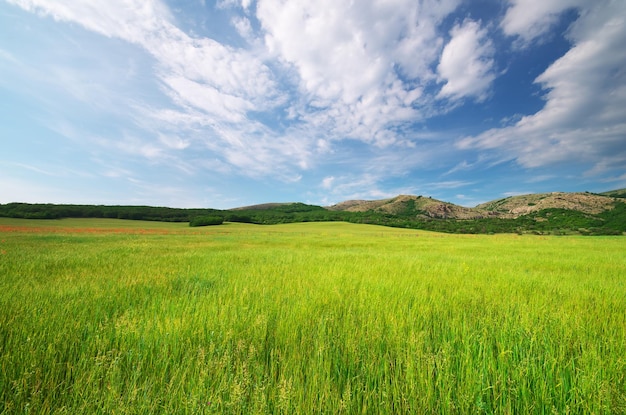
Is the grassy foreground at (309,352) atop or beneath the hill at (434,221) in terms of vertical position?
beneath

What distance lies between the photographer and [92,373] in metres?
2.16

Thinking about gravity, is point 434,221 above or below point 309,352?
above

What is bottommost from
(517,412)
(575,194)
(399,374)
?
(517,412)

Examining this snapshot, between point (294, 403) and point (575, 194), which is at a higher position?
point (575, 194)

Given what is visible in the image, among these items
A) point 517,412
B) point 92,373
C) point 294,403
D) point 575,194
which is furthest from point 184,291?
point 575,194

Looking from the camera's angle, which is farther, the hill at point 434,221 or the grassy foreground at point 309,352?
the hill at point 434,221

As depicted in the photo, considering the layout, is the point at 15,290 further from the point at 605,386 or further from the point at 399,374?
the point at 605,386

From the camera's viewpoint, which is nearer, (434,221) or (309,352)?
(309,352)

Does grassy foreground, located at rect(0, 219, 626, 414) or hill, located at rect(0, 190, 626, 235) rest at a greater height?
hill, located at rect(0, 190, 626, 235)

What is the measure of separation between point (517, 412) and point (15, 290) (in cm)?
835

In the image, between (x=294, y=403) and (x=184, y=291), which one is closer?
(x=294, y=403)

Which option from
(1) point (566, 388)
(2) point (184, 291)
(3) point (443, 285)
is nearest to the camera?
(1) point (566, 388)

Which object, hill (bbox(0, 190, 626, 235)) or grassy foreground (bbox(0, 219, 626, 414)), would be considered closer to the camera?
grassy foreground (bbox(0, 219, 626, 414))

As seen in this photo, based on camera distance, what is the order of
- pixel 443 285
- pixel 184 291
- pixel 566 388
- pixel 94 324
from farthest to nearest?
pixel 443 285, pixel 184 291, pixel 94 324, pixel 566 388
